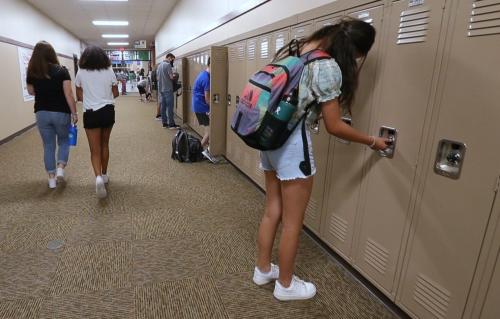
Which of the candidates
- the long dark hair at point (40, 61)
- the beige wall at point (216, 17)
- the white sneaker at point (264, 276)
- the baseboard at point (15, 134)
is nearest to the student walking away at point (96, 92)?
the long dark hair at point (40, 61)

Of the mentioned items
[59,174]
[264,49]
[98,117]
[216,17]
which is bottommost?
[59,174]

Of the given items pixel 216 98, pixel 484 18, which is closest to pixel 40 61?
pixel 216 98

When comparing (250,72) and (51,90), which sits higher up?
(250,72)

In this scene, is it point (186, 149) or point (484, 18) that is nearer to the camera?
point (484, 18)

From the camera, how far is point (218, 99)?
407cm

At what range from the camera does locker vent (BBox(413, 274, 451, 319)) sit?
4.48ft

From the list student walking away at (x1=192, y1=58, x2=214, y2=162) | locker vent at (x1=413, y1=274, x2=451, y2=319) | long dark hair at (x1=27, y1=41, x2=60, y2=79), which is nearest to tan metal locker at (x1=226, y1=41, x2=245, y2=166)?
student walking away at (x1=192, y1=58, x2=214, y2=162)

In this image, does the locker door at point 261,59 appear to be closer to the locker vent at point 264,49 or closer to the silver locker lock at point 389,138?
the locker vent at point 264,49

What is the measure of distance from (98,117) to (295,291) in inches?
90.4

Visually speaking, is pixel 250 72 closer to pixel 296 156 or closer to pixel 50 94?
pixel 50 94

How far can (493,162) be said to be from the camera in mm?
1151

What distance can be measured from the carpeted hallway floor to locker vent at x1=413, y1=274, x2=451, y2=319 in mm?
249

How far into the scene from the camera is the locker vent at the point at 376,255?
168 centimetres

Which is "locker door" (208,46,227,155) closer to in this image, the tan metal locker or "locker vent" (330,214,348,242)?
the tan metal locker
